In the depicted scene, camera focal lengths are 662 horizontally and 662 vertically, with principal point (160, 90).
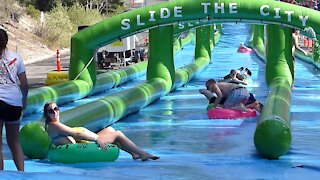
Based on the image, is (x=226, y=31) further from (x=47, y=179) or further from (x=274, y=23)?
(x=47, y=179)

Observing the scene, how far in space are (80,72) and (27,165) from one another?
5.44 metres

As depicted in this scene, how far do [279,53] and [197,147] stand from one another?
4.72 m

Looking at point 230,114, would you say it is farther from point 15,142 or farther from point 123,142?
point 15,142

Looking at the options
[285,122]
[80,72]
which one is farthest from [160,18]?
[285,122]

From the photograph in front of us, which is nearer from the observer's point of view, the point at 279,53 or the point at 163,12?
the point at 163,12

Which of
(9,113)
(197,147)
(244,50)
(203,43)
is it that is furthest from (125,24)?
(244,50)

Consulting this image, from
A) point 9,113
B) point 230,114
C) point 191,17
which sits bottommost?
point 230,114

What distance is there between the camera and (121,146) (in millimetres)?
5965

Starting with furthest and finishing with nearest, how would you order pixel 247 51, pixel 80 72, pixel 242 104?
pixel 247 51
pixel 80 72
pixel 242 104

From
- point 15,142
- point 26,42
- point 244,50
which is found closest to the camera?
point 15,142

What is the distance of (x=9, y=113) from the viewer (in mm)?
4859

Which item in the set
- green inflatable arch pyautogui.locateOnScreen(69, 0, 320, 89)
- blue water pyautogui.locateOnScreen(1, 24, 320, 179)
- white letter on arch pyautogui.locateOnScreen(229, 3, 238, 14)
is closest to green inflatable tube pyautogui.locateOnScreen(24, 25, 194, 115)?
blue water pyautogui.locateOnScreen(1, 24, 320, 179)

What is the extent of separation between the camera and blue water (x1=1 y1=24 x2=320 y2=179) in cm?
534

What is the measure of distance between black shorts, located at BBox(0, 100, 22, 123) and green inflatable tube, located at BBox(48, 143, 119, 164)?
884 mm
